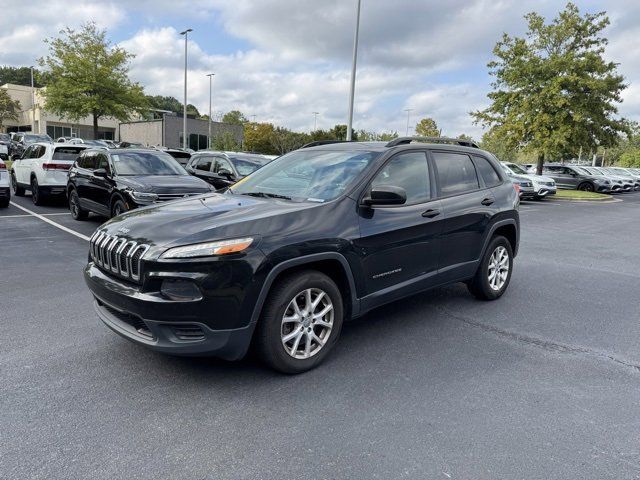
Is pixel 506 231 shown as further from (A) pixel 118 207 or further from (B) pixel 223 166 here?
(B) pixel 223 166

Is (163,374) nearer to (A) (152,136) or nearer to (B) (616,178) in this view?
(B) (616,178)

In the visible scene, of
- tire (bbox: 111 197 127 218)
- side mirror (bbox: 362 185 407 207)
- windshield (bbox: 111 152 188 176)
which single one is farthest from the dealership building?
side mirror (bbox: 362 185 407 207)

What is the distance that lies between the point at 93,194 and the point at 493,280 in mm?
8053

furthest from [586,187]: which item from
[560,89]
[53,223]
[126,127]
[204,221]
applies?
[126,127]

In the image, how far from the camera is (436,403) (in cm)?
320

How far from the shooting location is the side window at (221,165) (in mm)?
12042

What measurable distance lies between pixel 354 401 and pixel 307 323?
0.66 m

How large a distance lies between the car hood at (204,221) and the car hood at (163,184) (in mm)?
4879

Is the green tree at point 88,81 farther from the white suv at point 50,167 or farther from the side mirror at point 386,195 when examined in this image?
the side mirror at point 386,195

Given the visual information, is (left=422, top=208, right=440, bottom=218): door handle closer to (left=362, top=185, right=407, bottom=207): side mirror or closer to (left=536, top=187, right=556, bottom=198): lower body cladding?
(left=362, top=185, right=407, bottom=207): side mirror

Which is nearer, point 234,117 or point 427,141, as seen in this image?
point 427,141

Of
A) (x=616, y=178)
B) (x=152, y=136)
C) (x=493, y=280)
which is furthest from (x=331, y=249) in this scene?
(x=152, y=136)

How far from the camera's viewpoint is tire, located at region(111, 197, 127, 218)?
345 inches

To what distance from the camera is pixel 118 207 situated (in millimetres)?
8945
